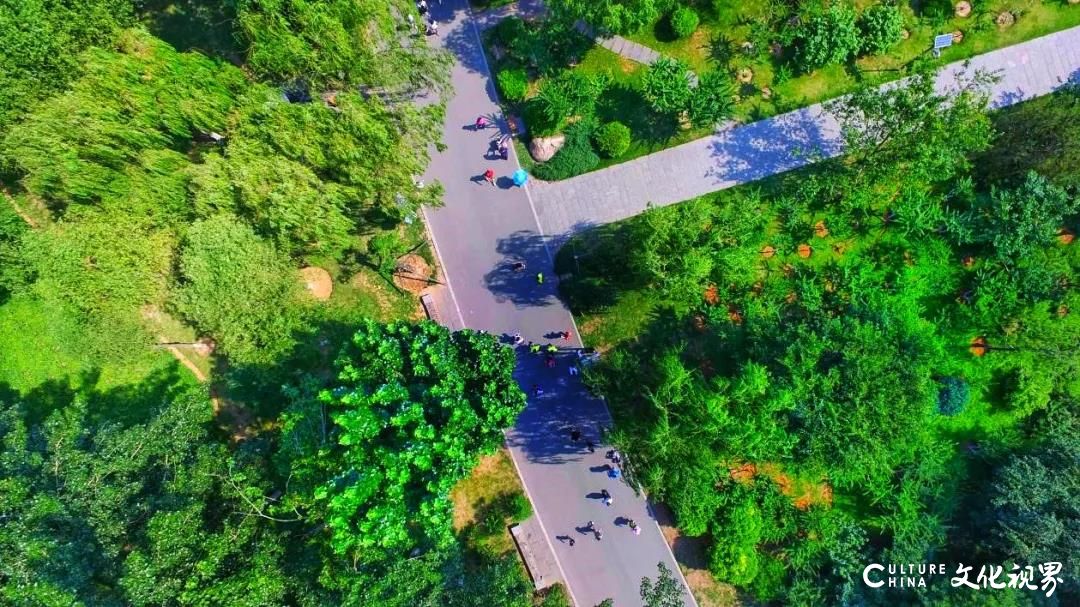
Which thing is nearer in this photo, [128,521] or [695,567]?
[128,521]

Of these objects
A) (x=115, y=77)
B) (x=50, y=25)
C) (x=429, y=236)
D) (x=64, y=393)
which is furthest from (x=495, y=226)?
(x=64, y=393)

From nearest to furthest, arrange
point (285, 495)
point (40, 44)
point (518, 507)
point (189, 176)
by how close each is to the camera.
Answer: point (285, 495) < point (40, 44) < point (189, 176) < point (518, 507)

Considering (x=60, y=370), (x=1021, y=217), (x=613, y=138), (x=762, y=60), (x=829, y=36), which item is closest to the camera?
(x=1021, y=217)

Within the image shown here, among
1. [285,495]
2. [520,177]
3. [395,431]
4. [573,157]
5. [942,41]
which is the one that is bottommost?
[285,495]

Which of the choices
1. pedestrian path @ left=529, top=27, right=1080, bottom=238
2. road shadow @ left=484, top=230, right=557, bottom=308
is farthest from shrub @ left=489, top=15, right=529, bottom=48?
road shadow @ left=484, top=230, right=557, bottom=308

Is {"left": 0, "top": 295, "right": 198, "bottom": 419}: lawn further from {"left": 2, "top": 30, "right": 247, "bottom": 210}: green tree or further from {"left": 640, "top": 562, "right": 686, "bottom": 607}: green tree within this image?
{"left": 640, "top": 562, "right": 686, "bottom": 607}: green tree

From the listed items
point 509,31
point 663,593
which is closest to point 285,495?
point 663,593

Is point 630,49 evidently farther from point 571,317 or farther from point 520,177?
point 571,317

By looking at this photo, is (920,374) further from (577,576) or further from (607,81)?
(607,81)
